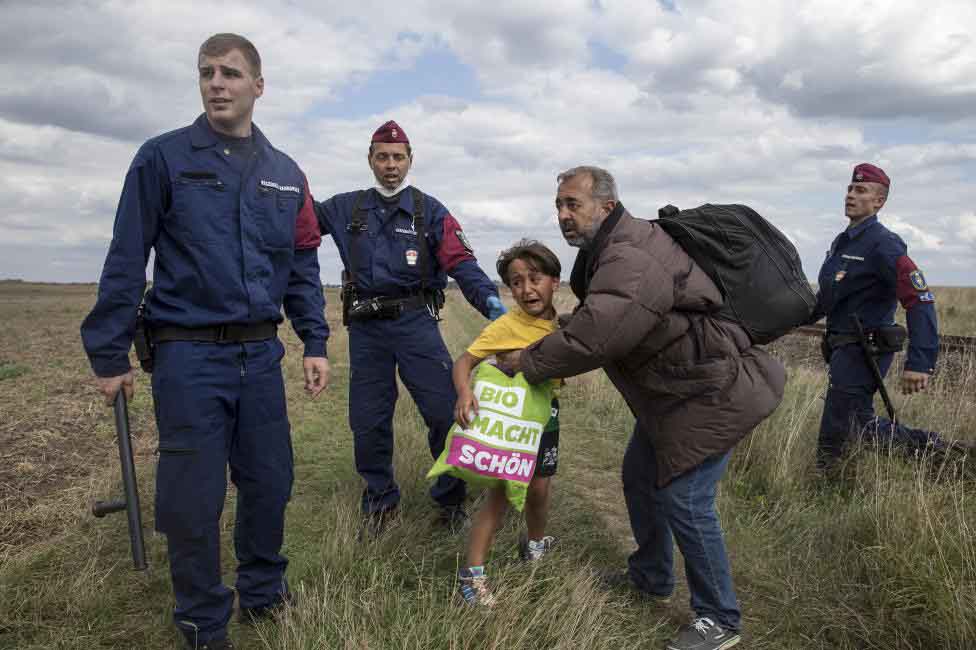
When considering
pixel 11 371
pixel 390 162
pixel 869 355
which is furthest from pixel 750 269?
pixel 11 371

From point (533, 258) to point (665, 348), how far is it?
0.74 m

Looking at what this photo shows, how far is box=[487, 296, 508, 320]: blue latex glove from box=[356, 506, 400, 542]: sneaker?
1296mm

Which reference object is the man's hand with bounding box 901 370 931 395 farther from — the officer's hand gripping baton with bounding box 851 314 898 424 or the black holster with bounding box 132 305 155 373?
the black holster with bounding box 132 305 155 373

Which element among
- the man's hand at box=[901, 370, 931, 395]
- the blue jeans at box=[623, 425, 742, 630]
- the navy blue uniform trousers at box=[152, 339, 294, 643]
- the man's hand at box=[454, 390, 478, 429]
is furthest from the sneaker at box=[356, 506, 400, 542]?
the man's hand at box=[901, 370, 931, 395]

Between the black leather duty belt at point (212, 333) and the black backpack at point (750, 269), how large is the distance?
1.81m

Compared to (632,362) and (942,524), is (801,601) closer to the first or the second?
(942,524)

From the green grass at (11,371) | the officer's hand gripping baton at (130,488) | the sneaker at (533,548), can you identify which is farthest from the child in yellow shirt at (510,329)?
the green grass at (11,371)

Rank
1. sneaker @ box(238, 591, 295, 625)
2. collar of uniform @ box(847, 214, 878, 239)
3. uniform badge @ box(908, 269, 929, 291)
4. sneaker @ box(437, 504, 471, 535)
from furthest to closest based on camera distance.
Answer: collar of uniform @ box(847, 214, 878, 239) < uniform badge @ box(908, 269, 929, 291) < sneaker @ box(437, 504, 471, 535) < sneaker @ box(238, 591, 295, 625)

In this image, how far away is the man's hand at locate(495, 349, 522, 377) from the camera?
306cm

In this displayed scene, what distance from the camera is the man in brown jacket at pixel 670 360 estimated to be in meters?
2.67

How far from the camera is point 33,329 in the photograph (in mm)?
21578

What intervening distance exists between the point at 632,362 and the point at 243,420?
1.66 metres

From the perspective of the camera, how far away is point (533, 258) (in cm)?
325

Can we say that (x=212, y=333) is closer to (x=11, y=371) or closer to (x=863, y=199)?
(x=863, y=199)
